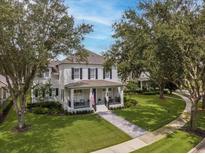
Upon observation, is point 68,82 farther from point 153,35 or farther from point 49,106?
point 153,35

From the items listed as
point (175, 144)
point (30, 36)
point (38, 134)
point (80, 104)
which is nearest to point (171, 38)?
point (175, 144)

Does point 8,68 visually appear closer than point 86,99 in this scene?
Yes

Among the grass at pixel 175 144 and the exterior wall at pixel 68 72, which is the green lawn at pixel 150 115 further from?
the exterior wall at pixel 68 72

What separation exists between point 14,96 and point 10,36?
5.79m

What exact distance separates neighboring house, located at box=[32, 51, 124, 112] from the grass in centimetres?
1246

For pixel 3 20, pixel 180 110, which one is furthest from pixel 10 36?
pixel 180 110

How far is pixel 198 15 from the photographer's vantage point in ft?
60.8

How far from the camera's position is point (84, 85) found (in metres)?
29.6

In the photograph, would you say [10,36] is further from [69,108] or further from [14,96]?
[69,108]

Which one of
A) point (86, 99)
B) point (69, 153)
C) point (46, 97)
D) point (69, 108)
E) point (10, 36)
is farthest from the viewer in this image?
point (46, 97)

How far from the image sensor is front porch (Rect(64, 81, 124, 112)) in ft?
96.1

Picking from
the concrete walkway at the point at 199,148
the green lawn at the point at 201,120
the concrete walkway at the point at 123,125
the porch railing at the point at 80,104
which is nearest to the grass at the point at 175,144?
the concrete walkway at the point at 199,148

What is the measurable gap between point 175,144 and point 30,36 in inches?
563

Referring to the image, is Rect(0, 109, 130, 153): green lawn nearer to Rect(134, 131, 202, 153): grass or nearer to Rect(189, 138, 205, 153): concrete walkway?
Rect(134, 131, 202, 153): grass
